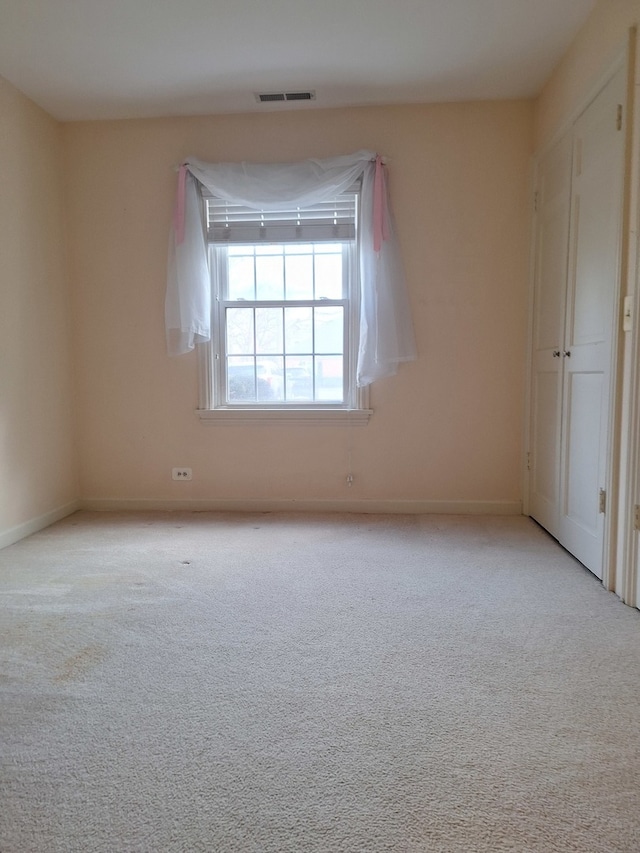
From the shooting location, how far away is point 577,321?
2.49 metres

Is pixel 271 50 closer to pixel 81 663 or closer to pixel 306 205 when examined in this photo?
pixel 306 205

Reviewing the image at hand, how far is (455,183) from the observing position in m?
3.19

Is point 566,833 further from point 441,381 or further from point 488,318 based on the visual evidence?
point 488,318

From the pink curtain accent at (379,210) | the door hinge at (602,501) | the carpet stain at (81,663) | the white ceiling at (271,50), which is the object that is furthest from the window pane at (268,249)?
the carpet stain at (81,663)

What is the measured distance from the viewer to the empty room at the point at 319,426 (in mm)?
1185

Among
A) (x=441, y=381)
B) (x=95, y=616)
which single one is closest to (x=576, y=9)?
(x=441, y=381)

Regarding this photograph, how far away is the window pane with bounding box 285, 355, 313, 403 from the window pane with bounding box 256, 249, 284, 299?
0.46 metres

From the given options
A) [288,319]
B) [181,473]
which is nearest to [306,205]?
[288,319]

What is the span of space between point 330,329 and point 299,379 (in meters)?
Answer: 0.40

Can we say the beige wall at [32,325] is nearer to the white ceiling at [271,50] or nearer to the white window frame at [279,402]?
the white ceiling at [271,50]

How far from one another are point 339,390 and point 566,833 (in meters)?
2.69

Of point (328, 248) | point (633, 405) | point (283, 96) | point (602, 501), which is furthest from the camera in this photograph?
point (328, 248)

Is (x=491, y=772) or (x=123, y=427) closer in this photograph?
(x=491, y=772)

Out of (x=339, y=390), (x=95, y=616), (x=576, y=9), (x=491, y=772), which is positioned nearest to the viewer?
(x=491, y=772)
